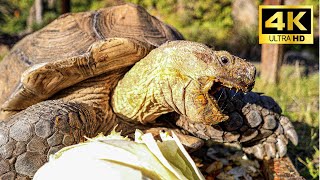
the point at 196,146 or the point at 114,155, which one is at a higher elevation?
the point at 114,155

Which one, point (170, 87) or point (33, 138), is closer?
point (33, 138)

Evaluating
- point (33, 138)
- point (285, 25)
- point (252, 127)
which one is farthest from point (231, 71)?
point (285, 25)

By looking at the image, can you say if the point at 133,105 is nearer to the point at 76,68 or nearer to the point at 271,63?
the point at 76,68

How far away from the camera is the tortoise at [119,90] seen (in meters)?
1.59

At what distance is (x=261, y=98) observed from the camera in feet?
7.64

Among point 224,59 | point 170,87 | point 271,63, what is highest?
point 224,59

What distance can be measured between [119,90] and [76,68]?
10.3 inches

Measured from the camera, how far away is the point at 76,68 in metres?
1.84

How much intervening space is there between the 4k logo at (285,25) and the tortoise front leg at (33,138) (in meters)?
1.58

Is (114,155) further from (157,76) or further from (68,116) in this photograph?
(157,76)

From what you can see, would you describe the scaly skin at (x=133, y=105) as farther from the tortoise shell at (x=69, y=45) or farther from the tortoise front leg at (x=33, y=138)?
the tortoise shell at (x=69, y=45)

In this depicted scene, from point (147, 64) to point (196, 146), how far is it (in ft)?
1.62

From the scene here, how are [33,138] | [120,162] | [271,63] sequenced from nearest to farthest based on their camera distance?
1. [120,162]
2. [33,138]
3. [271,63]

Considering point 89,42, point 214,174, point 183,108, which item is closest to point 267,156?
point 214,174
